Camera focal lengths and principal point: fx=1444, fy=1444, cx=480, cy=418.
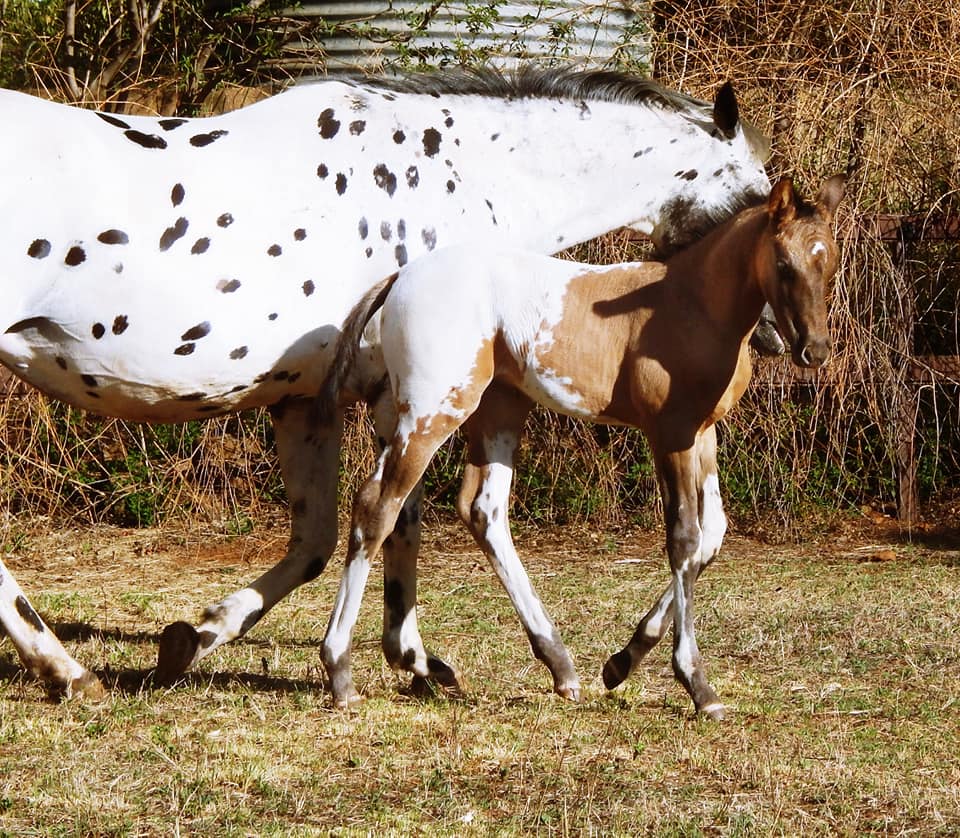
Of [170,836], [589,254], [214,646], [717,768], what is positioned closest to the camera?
[170,836]

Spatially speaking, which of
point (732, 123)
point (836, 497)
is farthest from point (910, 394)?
point (732, 123)

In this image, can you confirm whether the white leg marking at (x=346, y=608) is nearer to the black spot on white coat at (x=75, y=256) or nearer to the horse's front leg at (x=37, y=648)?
the horse's front leg at (x=37, y=648)

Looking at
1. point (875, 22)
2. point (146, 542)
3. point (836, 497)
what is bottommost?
point (146, 542)

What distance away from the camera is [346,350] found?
5105mm

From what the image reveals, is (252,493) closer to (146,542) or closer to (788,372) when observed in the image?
(146,542)

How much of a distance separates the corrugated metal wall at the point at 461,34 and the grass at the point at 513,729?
3347mm

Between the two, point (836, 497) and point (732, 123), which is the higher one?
point (732, 123)

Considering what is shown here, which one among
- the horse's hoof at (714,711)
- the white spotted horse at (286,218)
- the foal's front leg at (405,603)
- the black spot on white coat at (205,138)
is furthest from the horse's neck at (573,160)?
the horse's hoof at (714,711)

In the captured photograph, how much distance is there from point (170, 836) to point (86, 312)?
2.00 m

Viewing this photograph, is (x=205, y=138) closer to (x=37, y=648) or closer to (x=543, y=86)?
(x=543, y=86)

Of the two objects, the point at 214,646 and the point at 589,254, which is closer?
the point at 214,646

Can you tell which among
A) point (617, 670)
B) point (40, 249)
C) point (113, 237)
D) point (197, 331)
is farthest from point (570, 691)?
point (40, 249)

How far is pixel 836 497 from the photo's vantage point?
9062 mm

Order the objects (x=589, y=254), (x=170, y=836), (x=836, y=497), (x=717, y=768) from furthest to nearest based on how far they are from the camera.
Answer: (x=836, y=497), (x=589, y=254), (x=717, y=768), (x=170, y=836)
